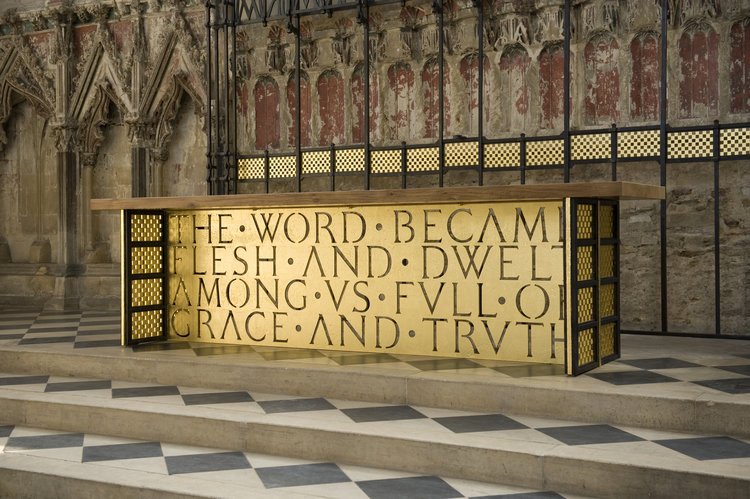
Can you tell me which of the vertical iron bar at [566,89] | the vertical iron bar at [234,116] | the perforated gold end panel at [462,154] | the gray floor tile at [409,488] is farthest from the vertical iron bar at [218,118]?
the gray floor tile at [409,488]

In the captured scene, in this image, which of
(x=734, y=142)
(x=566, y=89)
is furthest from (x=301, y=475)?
(x=734, y=142)

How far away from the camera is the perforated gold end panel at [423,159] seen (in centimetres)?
877

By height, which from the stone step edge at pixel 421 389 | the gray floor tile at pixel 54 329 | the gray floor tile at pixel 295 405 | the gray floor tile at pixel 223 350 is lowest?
the gray floor tile at pixel 295 405

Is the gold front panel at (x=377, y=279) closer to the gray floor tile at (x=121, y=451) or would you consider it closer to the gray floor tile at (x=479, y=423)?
the gray floor tile at (x=479, y=423)

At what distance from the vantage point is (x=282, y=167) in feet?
31.7

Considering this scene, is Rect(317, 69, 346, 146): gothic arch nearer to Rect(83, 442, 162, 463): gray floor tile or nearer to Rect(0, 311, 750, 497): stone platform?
Rect(0, 311, 750, 497): stone platform

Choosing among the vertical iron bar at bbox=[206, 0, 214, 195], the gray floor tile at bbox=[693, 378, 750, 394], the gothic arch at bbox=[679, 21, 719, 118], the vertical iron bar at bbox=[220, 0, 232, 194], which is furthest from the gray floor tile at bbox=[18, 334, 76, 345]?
the gothic arch at bbox=[679, 21, 719, 118]

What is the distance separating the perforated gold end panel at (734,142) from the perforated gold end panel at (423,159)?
2813mm

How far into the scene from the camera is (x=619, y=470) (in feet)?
12.6

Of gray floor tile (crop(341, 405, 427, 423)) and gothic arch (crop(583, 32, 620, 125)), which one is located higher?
gothic arch (crop(583, 32, 620, 125))

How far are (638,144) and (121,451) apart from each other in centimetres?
529

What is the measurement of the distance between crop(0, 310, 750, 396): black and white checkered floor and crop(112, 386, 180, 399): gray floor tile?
0.47m

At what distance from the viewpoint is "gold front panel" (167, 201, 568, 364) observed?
5.86 m

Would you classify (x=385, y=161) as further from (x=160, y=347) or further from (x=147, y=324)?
(x=160, y=347)
